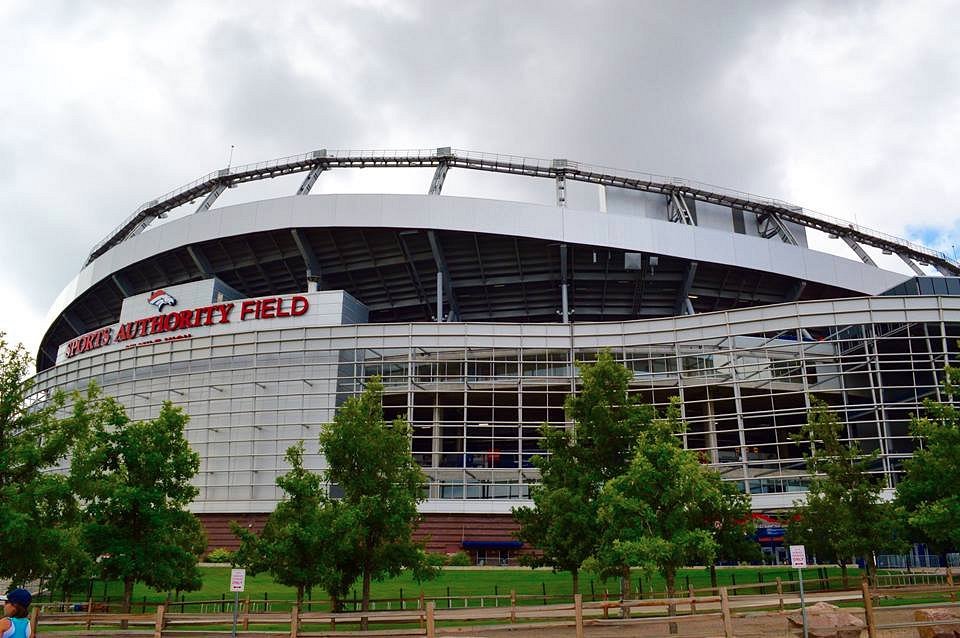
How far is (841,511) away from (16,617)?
3069 centimetres

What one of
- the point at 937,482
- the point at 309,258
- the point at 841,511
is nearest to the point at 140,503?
the point at 841,511

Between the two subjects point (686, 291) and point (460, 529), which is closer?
point (460, 529)

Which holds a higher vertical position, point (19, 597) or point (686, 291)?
point (686, 291)

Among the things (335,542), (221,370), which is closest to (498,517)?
(221,370)

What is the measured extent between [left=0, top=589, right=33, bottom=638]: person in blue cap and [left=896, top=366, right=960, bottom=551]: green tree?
85.6 feet

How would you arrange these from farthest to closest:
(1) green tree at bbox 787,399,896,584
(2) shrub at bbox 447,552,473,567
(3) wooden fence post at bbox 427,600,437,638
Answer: (2) shrub at bbox 447,552,473,567, (1) green tree at bbox 787,399,896,584, (3) wooden fence post at bbox 427,600,437,638

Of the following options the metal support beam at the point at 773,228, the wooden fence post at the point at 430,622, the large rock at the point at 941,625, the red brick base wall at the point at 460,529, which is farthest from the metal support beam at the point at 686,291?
the wooden fence post at the point at 430,622

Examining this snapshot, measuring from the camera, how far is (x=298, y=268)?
73.9 m

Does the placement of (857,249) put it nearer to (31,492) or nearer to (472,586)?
(472,586)

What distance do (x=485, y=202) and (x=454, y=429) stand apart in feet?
63.2

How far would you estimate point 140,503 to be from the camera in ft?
86.3

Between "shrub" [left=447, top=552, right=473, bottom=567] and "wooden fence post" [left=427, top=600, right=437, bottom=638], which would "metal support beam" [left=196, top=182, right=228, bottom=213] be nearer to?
"shrub" [left=447, top=552, right=473, bottom=567]

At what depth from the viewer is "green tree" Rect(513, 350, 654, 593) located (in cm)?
2802

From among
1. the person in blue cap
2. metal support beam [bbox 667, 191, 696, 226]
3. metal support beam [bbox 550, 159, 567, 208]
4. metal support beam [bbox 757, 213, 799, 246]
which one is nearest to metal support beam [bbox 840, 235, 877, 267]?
metal support beam [bbox 757, 213, 799, 246]
